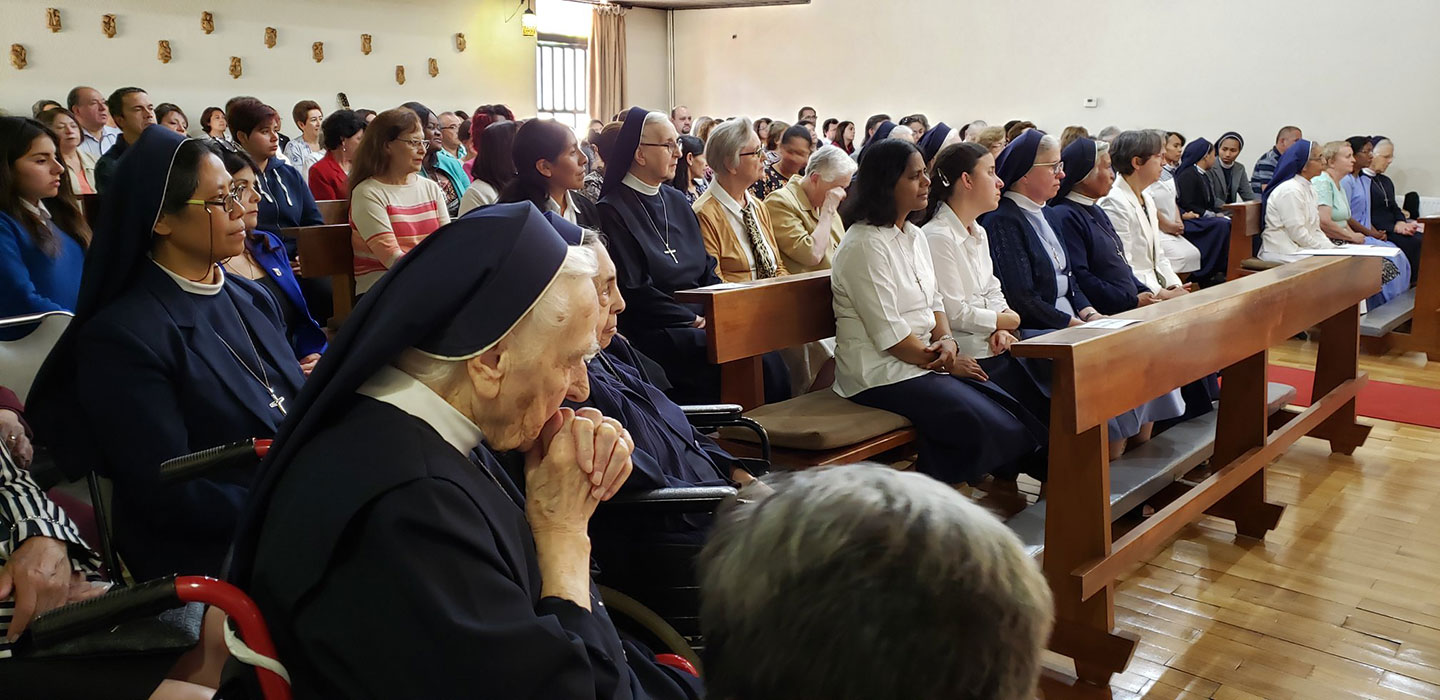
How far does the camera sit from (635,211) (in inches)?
170

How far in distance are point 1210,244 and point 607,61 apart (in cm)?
941

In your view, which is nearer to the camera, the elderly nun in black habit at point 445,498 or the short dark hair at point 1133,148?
the elderly nun in black habit at point 445,498

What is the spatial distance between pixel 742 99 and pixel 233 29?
7.76 m

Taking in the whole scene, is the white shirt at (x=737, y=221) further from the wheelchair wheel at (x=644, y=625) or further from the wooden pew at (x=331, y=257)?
the wheelchair wheel at (x=644, y=625)

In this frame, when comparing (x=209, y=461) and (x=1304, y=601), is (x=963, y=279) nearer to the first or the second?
(x=1304, y=601)

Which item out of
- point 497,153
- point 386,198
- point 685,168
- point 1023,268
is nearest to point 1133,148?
point 1023,268

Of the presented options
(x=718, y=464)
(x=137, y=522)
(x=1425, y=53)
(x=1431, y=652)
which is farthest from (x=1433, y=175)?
(x=137, y=522)

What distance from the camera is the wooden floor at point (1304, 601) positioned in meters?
2.66

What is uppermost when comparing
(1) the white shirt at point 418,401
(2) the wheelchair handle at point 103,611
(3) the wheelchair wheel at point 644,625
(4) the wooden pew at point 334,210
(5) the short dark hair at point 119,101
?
(5) the short dark hair at point 119,101

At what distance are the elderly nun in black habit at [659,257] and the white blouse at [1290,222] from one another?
206 inches

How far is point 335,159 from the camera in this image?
6.66 meters

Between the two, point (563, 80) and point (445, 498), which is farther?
point (563, 80)

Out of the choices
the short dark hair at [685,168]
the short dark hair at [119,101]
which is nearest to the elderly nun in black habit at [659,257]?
the short dark hair at [685,168]

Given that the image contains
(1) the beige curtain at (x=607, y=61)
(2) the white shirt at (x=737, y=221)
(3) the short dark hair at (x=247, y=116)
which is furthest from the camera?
(1) the beige curtain at (x=607, y=61)
